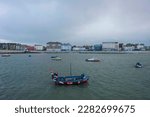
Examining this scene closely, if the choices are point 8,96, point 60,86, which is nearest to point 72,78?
point 60,86

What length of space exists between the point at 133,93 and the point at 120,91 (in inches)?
65.7

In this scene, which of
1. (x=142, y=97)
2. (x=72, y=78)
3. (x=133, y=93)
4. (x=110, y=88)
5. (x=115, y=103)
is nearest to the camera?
(x=115, y=103)

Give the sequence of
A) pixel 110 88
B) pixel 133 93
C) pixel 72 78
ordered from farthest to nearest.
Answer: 1. pixel 72 78
2. pixel 110 88
3. pixel 133 93

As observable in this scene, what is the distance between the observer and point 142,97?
70.7 feet

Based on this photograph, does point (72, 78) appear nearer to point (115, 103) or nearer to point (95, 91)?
point (95, 91)

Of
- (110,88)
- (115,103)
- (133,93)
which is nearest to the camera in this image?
(115,103)

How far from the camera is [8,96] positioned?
22.0 meters

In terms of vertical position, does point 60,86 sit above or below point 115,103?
below

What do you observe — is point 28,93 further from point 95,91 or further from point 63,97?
point 95,91

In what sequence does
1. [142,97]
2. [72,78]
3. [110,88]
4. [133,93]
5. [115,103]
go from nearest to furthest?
[115,103]
[142,97]
[133,93]
[110,88]
[72,78]

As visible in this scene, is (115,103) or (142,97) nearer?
(115,103)

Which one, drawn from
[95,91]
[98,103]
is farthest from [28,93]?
[98,103]

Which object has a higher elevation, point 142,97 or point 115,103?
point 115,103

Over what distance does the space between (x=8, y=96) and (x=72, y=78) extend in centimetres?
940
